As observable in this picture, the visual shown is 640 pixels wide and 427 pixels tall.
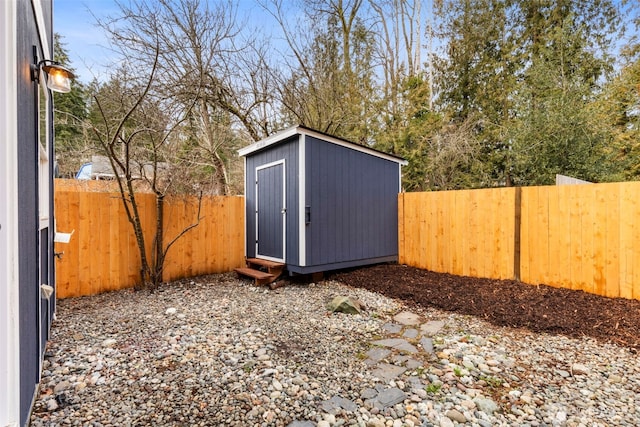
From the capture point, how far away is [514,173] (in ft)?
24.7

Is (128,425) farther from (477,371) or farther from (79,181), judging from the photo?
(79,181)

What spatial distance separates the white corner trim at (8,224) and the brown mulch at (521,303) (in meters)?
3.64

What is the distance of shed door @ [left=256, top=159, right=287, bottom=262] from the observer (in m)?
5.04

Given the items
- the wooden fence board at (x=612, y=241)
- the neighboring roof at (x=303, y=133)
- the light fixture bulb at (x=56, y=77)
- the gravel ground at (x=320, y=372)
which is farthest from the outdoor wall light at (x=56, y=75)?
the wooden fence board at (x=612, y=241)

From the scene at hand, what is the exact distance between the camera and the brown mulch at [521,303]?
2.92 meters

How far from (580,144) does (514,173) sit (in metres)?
1.60

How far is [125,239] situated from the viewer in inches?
174

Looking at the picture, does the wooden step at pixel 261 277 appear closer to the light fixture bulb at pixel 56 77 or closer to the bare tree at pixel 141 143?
the bare tree at pixel 141 143

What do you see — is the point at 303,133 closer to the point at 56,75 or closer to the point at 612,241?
the point at 56,75

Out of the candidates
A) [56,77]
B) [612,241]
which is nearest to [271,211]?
[56,77]

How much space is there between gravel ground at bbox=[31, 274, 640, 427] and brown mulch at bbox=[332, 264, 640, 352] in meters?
0.21

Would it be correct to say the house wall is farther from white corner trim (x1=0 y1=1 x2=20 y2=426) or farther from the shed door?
the shed door

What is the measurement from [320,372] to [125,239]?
11.8 feet

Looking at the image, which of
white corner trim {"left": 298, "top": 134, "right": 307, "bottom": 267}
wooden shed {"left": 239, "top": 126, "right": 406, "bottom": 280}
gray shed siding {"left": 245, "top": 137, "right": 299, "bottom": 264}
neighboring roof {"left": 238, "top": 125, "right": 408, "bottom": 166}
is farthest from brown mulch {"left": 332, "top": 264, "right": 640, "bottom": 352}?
neighboring roof {"left": 238, "top": 125, "right": 408, "bottom": 166}
